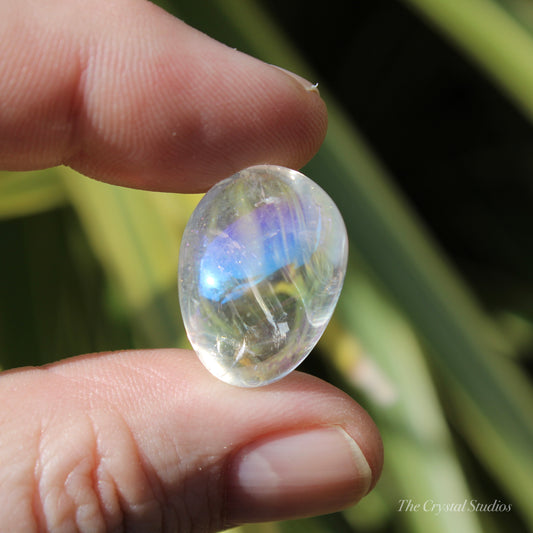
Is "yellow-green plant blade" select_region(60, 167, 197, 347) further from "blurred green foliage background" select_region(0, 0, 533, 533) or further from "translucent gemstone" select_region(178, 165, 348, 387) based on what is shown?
"translucent gemstone" select_region(178, 165, 348, 387)

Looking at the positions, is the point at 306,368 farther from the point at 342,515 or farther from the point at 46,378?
the point at 46,378

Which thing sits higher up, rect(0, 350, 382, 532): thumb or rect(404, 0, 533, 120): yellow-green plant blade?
rect(404, 0, 533, 120): yellow-green plant blade

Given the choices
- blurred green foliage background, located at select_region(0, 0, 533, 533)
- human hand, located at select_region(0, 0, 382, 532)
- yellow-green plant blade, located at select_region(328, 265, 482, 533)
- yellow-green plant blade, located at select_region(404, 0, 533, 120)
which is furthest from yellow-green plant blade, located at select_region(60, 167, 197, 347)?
yellow-green plant blade, located at select_region(404, 0, 533, 120)

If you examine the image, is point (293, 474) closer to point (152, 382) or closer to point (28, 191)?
point (152, 382)

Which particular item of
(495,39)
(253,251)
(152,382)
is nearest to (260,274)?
(253,251)

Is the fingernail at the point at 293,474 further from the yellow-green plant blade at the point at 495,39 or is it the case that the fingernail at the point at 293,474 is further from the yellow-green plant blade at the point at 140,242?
the yellow-green plant blade at the point at 495,39

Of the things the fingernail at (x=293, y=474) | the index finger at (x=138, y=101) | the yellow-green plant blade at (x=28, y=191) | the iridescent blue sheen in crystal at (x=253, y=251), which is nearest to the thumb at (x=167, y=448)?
the fingernail at (x=293, y=474)
